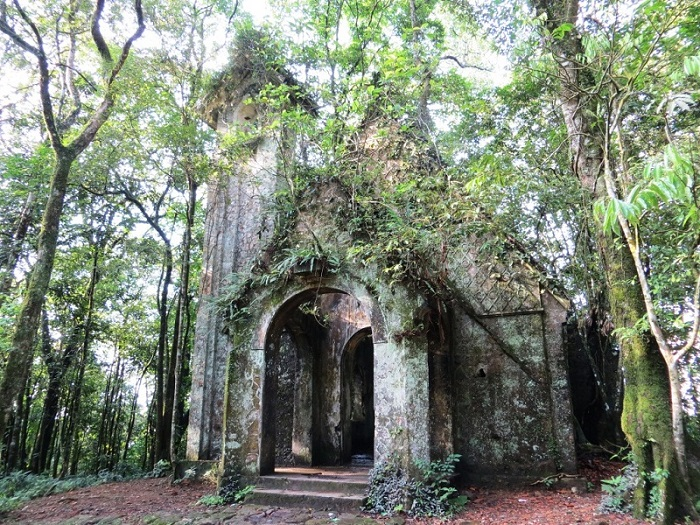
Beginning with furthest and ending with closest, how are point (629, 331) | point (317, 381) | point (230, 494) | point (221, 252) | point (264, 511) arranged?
point (221, 252) < point (317, 381) < point (230, 494) < point (264, 511) < point (629, 331)

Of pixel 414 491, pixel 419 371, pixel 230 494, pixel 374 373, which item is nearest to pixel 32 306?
pixel 230 494

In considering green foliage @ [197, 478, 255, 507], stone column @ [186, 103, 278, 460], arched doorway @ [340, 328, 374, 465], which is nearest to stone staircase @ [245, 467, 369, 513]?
green foliage @ [197, 478, 255, 507]

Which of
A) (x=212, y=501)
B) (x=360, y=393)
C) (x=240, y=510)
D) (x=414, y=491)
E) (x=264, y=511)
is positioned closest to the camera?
(x=414, y=491)

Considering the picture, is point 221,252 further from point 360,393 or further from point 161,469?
point 161,469

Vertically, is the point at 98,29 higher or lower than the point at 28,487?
higher

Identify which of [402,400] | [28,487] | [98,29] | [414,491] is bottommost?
[28,487]

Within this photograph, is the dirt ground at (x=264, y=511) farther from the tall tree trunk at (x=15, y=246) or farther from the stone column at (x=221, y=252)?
the tall tree trunk at (x=15, y=246)

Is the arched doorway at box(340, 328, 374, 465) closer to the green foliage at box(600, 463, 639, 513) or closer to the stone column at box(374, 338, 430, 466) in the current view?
the stone column at box(374, 338, 430, 466)

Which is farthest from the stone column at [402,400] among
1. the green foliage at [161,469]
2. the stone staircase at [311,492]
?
the green foliage at [161,469]

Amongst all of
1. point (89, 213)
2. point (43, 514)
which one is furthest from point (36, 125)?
point (43, 514)

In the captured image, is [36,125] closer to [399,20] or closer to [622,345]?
[399,20]

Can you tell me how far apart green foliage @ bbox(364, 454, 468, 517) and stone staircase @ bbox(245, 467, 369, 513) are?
0.91 ft

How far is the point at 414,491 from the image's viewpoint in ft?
19.4

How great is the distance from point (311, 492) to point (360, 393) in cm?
550
